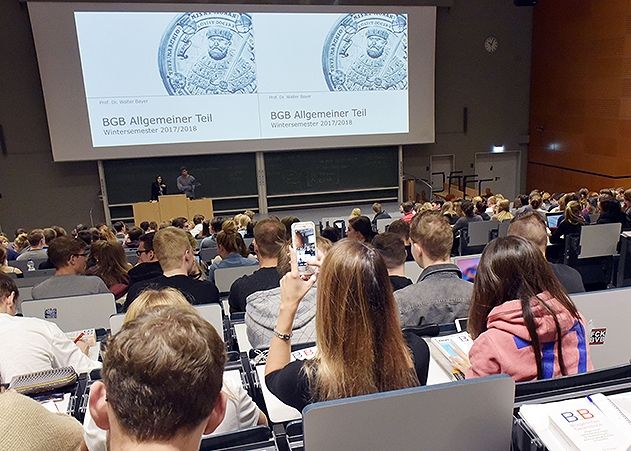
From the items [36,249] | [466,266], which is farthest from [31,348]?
[36,249]

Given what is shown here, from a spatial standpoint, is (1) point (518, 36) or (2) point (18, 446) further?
(1) point (518, 36)

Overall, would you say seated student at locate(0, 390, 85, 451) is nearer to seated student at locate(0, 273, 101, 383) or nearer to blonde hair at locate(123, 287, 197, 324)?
blonde hair at locate(123, 287, 197, 324)

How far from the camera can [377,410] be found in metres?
1.11

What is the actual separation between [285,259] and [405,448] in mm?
1542

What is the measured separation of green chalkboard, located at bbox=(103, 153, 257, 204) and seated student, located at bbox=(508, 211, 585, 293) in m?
8.53

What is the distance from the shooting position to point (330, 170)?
11156 mm

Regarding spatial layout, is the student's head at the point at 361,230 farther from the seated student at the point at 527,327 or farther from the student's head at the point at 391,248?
the seated student at the point at 527,327

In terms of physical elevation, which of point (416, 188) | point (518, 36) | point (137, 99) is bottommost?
point (416, 188)

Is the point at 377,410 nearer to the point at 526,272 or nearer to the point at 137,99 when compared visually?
the point at 526,272

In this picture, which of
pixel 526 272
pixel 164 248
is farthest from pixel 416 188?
pixel 526 272

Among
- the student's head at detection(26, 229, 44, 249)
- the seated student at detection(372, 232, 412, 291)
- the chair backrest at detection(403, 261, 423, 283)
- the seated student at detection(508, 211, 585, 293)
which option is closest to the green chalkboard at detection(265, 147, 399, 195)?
the student's head at detection(26, 229, 44, 249)

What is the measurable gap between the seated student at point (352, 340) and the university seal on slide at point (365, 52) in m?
9.55

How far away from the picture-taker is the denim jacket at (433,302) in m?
2.23

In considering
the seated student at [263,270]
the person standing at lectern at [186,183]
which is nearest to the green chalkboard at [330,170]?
the person standing at lectern at [186,183]
